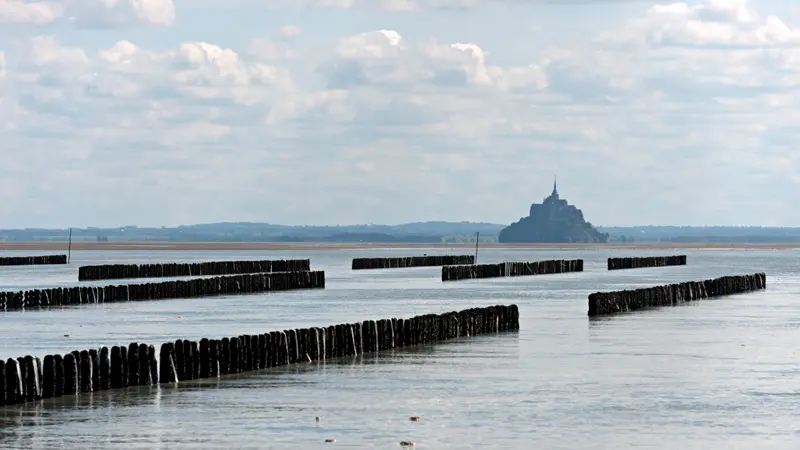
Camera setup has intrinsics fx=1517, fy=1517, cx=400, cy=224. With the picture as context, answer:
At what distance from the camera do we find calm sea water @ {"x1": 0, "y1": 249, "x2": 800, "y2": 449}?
24344mm

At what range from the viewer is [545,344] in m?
42.8

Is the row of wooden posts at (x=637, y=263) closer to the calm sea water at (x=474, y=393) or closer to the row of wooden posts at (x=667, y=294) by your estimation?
the row of wooden posts at (x=667, y=294)

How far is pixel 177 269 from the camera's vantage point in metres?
105

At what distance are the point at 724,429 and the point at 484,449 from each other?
474cm

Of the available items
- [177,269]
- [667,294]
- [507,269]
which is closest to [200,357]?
[667,294]

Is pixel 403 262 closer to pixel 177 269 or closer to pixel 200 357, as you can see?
pixel 177 269

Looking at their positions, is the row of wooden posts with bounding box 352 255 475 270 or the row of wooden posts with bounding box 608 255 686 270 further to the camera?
the row of wooden posts with bounding box 608 255 686 270

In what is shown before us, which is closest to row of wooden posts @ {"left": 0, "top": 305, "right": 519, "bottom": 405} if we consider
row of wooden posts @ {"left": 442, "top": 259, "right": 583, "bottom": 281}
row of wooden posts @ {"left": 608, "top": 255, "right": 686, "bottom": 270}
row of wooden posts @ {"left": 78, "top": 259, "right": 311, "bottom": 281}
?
row of wooden posts @ {"left": 442, "top": 259, "right": 583, "bottom": 281}

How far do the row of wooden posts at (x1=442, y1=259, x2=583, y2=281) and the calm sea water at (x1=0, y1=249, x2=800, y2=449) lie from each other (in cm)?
4082

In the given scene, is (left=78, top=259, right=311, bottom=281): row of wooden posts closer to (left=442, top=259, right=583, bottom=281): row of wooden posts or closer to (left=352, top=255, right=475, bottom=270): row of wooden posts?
(left=352, top=255, right=475, bottom=270): row of wooden posts

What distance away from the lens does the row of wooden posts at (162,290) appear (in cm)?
6316

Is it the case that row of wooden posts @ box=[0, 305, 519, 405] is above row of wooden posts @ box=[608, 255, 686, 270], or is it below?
below

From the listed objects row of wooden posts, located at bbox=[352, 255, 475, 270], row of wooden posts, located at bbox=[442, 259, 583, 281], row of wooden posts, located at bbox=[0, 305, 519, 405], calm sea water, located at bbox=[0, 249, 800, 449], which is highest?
row of wooden posts, located at bbox=[352, 255, 475, 270]

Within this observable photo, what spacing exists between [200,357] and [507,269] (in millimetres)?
77557
